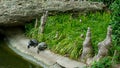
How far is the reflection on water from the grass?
40.3 inches

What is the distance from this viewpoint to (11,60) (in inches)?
516

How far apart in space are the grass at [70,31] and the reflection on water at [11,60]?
1025mm

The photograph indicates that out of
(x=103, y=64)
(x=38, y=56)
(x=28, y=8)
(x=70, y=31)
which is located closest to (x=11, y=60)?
(x=38, y=56)

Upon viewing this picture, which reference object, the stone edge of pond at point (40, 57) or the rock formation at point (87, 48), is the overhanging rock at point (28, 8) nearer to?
the stone edge of pond at point (40, 57)

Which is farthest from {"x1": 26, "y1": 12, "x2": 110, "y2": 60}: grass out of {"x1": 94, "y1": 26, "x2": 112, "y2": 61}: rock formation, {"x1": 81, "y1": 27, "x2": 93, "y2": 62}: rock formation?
{"x1": 94, "y1": 26, "x2": 112, "y2": 61}: rock formation

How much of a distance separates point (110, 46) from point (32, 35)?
4120 mm

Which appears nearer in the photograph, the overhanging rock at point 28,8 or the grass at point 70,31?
the grass at point 70,31

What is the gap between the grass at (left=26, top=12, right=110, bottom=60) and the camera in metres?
12.5

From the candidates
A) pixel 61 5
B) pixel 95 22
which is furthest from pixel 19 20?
pixel 95 22

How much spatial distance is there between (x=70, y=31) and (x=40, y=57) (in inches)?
64.0

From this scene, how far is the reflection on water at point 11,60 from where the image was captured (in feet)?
41.5

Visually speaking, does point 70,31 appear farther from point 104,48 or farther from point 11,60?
point 104,48

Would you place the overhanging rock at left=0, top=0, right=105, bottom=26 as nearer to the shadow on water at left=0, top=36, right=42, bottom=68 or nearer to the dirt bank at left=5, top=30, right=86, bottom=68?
the dirt bank at left=5, top=30, right=86, bottom=68

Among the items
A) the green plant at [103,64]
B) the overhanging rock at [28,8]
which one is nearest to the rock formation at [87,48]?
the green plant at [103,64]
